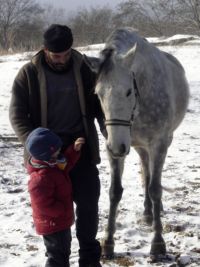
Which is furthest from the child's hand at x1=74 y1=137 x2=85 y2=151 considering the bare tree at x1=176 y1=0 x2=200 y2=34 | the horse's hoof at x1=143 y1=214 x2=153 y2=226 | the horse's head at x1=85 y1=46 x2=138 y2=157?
the bare tree at x1=176 y1=0 x2=200 y2=34

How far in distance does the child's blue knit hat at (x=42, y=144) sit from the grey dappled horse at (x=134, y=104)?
0.49m

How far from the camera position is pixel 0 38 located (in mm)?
36000

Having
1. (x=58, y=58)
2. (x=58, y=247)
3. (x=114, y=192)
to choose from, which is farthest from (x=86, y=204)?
(x=58, y=58)

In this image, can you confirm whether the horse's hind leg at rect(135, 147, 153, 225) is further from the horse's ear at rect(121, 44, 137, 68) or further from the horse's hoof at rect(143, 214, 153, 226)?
the horse's ear at rect(121, 44, 137, 68)

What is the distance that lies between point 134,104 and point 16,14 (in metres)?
38.8

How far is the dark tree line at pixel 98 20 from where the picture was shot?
75.8ft

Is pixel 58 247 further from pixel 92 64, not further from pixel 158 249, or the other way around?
pixel 92 64

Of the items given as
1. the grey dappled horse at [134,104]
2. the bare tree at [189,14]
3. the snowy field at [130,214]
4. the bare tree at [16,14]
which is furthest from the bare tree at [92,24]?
the grey dappled horse at [134,104]

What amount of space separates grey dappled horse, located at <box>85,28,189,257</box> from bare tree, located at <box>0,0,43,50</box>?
35.4m

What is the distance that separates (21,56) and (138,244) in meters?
13.6

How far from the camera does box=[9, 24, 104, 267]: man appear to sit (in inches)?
128

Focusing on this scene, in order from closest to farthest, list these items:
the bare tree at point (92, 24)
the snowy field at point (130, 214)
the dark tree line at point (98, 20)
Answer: the snowy field at point (130, 214) < the dark tree line at point (98, 20) < the bare tree at point (92, 24)

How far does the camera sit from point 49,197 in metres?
3.09

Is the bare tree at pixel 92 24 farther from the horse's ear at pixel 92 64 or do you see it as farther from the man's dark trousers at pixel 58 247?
the man's dark trousers at pixel 58 247
